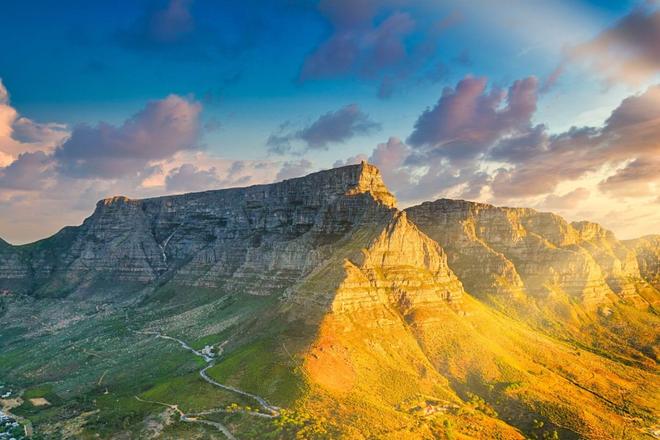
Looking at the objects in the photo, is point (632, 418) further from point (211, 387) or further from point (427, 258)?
point (211, 387)

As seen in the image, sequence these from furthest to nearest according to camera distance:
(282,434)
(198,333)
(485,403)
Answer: (198,333) < (485,403) < (282,434)

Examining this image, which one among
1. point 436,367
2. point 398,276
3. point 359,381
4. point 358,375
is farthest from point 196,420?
point 398,276

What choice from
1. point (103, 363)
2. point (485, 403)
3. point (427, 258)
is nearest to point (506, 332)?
point (427, 258)

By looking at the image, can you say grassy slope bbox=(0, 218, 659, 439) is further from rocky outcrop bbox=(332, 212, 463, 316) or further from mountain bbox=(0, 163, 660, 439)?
rocky outcrop bbox=(332, 212, 463, 316)

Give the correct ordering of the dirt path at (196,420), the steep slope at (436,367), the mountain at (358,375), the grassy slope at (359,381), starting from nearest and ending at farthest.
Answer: the dirt path at (196,420) → the grassy slope at (359,381) → the mountain at (358,375) → the steep slope at (436,367)

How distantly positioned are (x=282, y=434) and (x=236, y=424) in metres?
12.3

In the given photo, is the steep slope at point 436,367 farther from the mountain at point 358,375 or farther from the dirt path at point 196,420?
the dirt path at point 196,420

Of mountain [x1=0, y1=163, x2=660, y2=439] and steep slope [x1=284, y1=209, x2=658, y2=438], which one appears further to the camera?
steep slope [x1=284, y1=209, x2=658, y2=438]

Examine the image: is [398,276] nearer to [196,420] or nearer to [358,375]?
[358,375]

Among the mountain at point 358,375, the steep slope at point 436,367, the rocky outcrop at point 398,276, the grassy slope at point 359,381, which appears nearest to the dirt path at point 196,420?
the mountain at point 358,375

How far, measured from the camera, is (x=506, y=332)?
6762 inches

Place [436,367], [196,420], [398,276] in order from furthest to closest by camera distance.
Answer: [398,276] < [436,367] < [196,420]

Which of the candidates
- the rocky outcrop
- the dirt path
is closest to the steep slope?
the rocky outcrop

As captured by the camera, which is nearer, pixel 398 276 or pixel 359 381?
pixel 359 381
